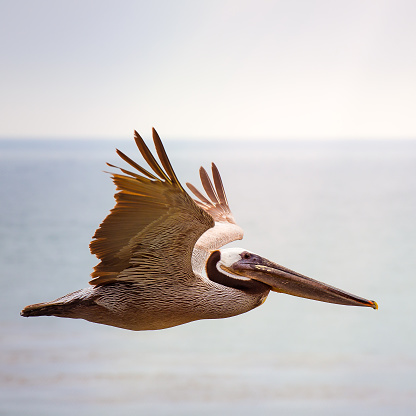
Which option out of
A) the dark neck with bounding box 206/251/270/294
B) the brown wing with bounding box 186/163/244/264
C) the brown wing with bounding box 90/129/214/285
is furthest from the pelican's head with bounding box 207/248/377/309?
the brown wing with bounding box 186/163/244/264

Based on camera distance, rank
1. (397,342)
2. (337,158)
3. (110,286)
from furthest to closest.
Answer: (337,158), (397,342), (110,286)

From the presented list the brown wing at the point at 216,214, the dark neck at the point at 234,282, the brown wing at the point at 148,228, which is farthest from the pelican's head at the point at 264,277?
the brown wing at the point at 216,214

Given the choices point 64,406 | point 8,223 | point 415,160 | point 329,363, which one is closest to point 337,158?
point 415,160

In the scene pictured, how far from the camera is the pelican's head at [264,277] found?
2930 millimetres

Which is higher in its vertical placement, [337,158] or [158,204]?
[158,204]

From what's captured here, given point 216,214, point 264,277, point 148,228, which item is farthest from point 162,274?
point 216,214

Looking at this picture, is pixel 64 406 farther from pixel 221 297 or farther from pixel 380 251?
pixel 221 297

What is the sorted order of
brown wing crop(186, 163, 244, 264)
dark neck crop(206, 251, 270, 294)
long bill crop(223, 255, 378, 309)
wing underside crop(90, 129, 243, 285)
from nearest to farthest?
wing underside crop(90, 129, 243, 285)
long bill crop(223, 255, 378, 309)
dark neck crop(206, 251, 270, 294)
brown wing crop(186, 163, 244, 264)

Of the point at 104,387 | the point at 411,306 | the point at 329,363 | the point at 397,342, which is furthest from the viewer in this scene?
the point at 329,363

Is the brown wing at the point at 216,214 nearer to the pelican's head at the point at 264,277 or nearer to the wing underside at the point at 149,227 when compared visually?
the pelican's head at the point at 264,277

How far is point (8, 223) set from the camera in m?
34.2

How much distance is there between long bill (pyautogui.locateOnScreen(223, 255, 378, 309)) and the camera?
2918 millimetres

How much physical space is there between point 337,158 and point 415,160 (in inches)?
323

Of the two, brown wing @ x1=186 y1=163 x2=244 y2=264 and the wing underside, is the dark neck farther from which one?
brown wing @ x1=186 y1=163 x2=244 y2=264
